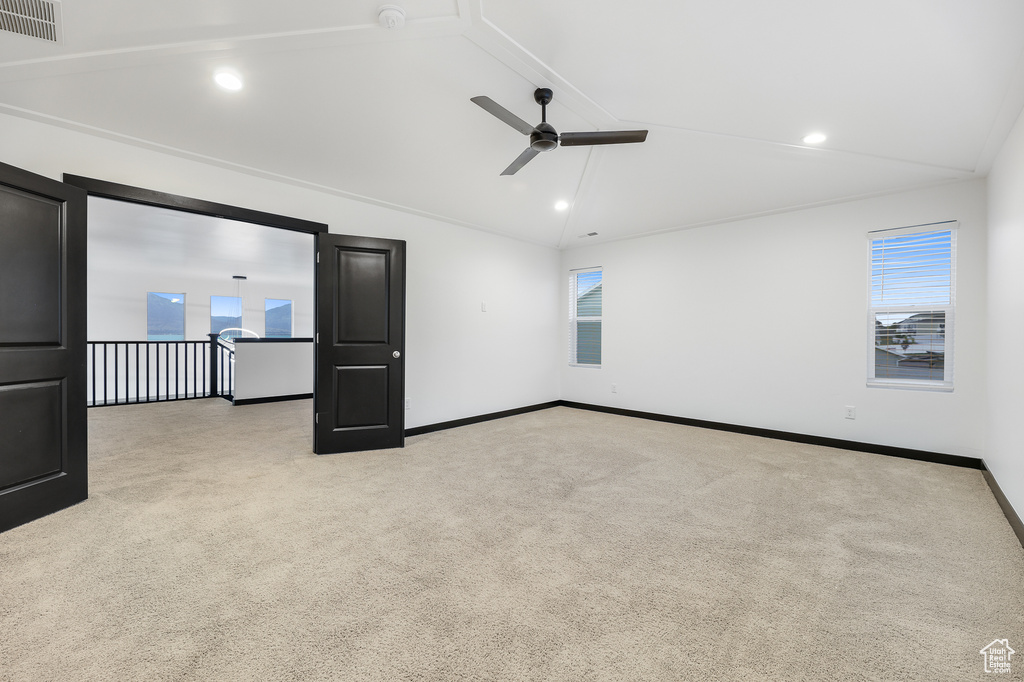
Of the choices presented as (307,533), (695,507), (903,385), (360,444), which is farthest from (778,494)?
(360,444)

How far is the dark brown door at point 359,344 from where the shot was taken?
3.99 metres

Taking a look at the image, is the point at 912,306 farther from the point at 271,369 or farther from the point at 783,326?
the point at 271,369

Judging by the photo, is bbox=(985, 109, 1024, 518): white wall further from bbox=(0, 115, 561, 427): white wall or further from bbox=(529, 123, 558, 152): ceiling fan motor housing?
bbox=(0, 115, 561, 427): white wall

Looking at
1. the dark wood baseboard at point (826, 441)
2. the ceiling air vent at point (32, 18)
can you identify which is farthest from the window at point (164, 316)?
the dark wood baseboard at point (826, 441)

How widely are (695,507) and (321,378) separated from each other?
3283 mm

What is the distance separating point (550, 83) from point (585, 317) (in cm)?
396

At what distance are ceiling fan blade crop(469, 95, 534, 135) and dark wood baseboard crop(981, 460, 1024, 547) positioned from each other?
11.9 ft

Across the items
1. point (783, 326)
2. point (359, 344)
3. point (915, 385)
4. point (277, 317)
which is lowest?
point (915, 385)

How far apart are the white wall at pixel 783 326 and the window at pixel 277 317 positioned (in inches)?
362

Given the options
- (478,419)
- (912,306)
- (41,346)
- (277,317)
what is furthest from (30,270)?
(277,317)

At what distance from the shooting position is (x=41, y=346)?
102 inches

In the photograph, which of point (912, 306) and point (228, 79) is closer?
point (228, 79)

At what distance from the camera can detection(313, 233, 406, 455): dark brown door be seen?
3.99 metres

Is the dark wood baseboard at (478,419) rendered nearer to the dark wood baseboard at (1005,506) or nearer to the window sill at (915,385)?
the window sill at (915,385)
